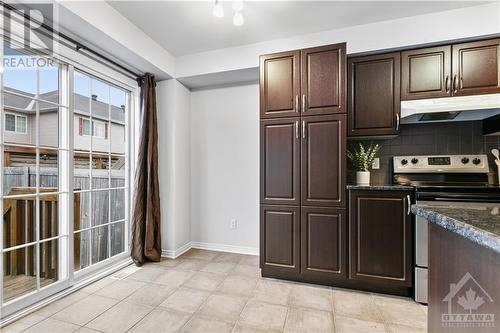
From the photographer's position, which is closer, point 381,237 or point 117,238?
point 381,237

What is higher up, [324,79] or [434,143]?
[324,79]

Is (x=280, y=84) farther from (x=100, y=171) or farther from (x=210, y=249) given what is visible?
(x=210, y=249)

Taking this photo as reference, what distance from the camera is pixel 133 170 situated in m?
2.98

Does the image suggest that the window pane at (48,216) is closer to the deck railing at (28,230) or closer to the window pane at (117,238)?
the deck railing at (28,230)

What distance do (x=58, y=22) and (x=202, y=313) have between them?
2.64 meters

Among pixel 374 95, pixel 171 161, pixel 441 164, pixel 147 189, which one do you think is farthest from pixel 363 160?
pixel 147 189

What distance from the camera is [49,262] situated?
7.03 ft

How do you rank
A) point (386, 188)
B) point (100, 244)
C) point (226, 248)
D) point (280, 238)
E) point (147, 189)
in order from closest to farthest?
point (386, 188)
point (280, 238)
point (100, 244)
point (147, 189)
point (226, 248)

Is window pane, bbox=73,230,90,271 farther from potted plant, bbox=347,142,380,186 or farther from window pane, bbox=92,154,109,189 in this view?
potted plant, bbox=347,142,380,186

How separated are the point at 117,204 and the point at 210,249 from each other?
1.37 metres

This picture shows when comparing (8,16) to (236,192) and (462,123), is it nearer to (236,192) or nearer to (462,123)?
(236,192)

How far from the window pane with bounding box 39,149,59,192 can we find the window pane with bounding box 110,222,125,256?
839 millimetres

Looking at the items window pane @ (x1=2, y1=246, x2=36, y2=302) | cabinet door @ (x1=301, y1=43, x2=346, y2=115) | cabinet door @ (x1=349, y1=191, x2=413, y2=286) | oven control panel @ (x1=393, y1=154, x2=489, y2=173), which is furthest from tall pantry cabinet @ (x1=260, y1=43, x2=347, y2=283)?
window pane @ (x1=2, y1=246, x2=36, y2=302)

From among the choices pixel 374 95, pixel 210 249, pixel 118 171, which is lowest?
pixel 210 249
